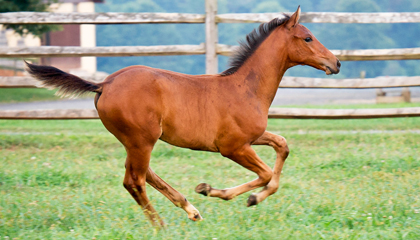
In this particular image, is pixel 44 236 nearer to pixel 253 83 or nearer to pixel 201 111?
pixel 201 111

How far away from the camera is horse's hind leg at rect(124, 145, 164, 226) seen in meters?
3.91

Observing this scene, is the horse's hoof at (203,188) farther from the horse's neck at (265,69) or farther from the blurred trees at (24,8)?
the blurred trees at (24,8)

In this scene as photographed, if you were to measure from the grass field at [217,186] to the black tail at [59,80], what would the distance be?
114cm

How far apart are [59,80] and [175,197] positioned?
1.46 metres

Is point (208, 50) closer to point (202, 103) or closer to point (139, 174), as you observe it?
point (202, 103)

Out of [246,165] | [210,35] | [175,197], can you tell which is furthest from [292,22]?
[210,35]

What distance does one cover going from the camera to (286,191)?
5.19 m

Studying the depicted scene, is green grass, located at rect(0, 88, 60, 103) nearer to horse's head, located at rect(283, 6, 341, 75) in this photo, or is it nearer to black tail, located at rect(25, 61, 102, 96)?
black tail, located at rect(25, 61, 102, 96)

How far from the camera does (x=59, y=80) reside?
4047mm

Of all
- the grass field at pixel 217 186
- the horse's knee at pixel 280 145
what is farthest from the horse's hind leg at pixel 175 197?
the horse's knee at pixel 280 145

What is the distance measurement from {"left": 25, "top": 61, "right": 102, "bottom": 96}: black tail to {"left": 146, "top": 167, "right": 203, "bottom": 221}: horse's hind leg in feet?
3.25

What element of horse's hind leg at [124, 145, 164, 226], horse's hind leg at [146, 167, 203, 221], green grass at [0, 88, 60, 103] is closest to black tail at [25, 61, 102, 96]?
horse's hind leg at [124, 145, 164, 226]

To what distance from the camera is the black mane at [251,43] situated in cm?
444

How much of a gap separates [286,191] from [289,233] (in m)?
1.56
